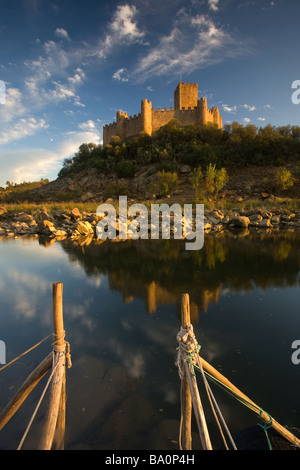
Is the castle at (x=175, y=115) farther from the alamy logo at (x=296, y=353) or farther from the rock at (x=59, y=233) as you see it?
the alamy logo at (x=296, y=353)

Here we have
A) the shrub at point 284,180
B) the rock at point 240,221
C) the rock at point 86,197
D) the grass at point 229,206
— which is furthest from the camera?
the rock at point 86,197

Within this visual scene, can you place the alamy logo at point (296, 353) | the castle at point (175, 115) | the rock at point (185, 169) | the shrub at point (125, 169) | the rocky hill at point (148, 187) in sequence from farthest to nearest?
the castle at point (175, 115) < the shrub at point (125, 169) < the rock at point (185, 169) < the rocky hill at point (148, 187) < the alamy logo at point (296, 353)

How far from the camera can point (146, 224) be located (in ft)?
49.5

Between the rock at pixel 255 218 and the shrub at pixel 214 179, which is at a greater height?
the shrub at pixel 214 179

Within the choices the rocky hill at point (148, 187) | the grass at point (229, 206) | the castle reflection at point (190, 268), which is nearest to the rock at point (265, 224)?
the grass at point (229, 206)

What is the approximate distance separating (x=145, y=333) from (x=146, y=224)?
1182 cm

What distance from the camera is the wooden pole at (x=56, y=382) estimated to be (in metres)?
1.34

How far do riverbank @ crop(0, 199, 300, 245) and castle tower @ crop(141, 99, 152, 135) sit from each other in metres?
21.9

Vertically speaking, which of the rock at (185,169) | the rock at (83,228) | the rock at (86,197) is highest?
the rock at (185,169)

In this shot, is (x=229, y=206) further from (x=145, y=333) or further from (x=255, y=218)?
(x=145, y=333)

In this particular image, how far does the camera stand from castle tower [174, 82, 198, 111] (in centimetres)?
3622

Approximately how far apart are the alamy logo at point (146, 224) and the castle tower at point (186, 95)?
83.0 feet

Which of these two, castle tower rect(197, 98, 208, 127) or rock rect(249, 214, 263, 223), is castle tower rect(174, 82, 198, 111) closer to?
castle tower rect(197, 98, 208, 127)
